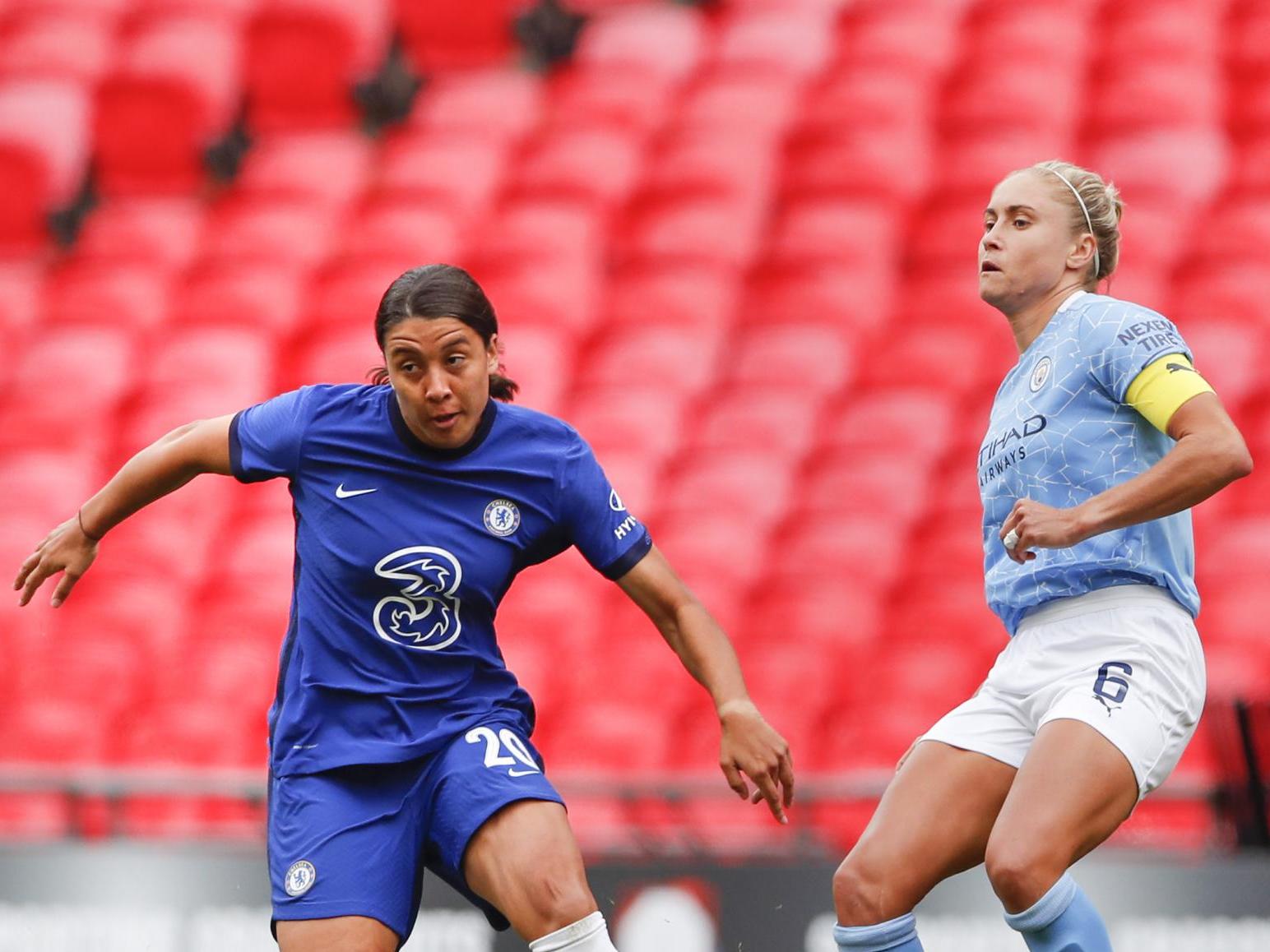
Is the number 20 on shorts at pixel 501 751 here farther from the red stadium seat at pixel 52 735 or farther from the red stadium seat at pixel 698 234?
the red stadium seat at pixel 698 234

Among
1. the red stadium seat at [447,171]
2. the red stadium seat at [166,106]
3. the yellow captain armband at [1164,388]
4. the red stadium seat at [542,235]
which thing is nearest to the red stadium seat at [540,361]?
the red stadium seat at [542,235]

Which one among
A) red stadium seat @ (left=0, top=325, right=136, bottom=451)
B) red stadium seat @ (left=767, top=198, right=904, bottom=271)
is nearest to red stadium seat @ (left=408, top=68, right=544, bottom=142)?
red stadium seat @ (left=767, top=198, right=904, bottom=271)

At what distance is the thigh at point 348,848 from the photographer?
121 inches

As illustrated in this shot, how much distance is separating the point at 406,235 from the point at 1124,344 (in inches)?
309

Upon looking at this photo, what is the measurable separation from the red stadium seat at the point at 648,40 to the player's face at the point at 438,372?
8.57 meters

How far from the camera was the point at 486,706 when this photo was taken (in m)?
3.23

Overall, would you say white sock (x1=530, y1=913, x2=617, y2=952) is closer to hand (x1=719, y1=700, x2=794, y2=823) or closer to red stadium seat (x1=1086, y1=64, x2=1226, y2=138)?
hand (x1=719, y1=700, x2=794, y2=823)

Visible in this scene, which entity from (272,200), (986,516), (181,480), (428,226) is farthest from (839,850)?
(272,200)

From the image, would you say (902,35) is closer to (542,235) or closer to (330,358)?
(542,235)

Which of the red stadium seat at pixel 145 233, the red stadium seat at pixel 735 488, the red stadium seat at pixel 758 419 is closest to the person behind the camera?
the red stadium seat at pixel 735 488

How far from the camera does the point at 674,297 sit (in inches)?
391

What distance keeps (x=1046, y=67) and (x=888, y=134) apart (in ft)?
3.59

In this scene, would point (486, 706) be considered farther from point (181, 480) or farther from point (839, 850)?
point (839, 850)

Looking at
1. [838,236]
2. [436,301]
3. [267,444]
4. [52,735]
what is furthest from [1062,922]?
[838,236]
